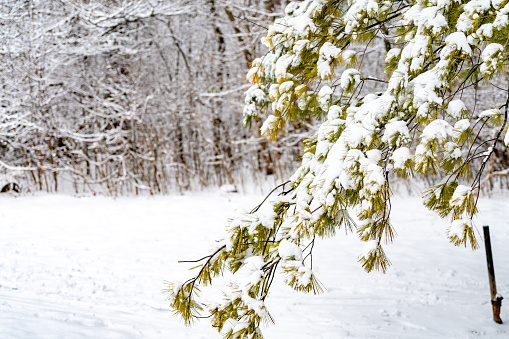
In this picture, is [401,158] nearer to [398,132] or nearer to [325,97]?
[398,132]

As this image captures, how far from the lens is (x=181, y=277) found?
17.7 ft

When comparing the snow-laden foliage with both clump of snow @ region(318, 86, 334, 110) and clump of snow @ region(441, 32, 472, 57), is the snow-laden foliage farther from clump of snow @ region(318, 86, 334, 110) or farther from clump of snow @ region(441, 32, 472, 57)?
clump of snow @ region(441, 32, 472, 57)

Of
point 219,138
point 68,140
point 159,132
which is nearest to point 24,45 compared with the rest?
point 68,140

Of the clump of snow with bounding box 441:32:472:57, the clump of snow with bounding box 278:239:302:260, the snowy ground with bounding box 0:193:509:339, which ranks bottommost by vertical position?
the snowy ground with bounding box 0:193:509:339

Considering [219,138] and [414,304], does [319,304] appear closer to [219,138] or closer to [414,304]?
[414,304]

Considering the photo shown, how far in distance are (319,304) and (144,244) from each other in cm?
341

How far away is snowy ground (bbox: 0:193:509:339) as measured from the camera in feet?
12.9

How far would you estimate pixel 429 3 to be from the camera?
2256mm

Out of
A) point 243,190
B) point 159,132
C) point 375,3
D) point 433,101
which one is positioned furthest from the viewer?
point 159,132

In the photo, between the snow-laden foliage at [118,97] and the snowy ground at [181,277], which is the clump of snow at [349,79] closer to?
the snowy ground at [181,277]

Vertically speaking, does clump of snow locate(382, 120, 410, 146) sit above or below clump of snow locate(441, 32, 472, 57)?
below

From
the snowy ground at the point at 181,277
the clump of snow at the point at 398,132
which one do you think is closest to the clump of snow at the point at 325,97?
the clump of snow at the point at 398,132

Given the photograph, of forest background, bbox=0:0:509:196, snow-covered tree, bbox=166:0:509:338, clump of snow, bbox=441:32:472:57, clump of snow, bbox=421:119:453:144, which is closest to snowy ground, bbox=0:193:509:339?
snow-covered tree, bbox=166:0:509:338

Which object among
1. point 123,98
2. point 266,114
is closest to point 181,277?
point 266,114
